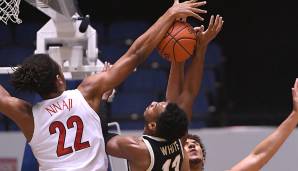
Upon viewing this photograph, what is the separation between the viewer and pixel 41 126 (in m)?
3.29

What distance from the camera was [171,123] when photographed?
10.7ft

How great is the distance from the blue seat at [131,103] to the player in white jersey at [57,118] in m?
3.63

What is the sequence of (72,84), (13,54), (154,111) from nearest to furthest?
(154,111)
(72,84)
(13,54)

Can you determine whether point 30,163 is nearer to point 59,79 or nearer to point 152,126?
point 59,79

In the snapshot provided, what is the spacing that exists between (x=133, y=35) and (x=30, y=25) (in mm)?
1226

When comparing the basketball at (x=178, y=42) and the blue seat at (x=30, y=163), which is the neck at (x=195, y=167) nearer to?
→ the basketball at (x=178, y=42)

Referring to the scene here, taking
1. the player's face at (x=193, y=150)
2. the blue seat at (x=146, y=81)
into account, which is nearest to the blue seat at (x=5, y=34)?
the blue seat at (x=146, y=81)

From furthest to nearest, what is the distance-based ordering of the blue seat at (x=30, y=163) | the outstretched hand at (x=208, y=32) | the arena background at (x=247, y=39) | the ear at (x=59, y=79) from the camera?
the arena background at (x=247, y=39) < the blue seat at (x=30, y=163) < the outstretched hand at (x=208, y=32) < the ear at (x=59, y=79)

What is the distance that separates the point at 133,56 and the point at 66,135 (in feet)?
1.69

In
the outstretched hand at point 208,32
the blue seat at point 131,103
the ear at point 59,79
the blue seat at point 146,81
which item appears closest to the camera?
the ear at point 59,79

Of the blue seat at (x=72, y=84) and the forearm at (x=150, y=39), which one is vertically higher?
the forearm at (x=150, y=39)

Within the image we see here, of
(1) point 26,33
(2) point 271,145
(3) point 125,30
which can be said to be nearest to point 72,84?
(2) point 271,145

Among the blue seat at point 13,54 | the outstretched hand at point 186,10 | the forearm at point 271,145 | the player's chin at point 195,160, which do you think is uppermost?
the outstretched hand at point 186,10

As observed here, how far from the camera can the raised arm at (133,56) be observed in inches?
133
